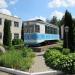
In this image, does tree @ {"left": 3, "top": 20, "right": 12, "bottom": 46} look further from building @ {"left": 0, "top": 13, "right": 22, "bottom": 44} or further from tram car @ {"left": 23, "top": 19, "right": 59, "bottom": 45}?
tram car @ {"left": 23, "top": 19, "right": 59, "bottom": 45}

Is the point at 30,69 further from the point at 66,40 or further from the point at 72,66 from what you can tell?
the point at 66,40

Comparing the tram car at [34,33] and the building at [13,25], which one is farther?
the building at [13,25]

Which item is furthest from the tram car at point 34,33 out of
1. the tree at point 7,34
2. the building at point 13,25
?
the building at point 13,25

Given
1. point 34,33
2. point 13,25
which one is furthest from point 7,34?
point 34,33

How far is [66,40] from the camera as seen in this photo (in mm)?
28766

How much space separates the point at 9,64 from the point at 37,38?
17.1 metres

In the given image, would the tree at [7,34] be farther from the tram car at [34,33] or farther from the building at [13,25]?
the tram car at [34,33]

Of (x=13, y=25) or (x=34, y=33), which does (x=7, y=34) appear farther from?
(x=34, y=33)

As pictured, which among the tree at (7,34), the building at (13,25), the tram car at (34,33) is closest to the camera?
the tram car at (34,33)

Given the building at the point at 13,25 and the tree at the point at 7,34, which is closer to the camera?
the tree at the point at 7,34

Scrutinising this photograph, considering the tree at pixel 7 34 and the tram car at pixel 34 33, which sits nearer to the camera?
the tram car at pixel 34 33

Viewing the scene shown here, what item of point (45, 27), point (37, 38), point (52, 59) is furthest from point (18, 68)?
point (45, 27)

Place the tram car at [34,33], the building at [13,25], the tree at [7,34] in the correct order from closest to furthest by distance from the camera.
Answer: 1. the tram car at [34,33]
2. the tree at [7,34]
3. the building at [13,25]

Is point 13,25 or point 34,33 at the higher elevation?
point 13,25
